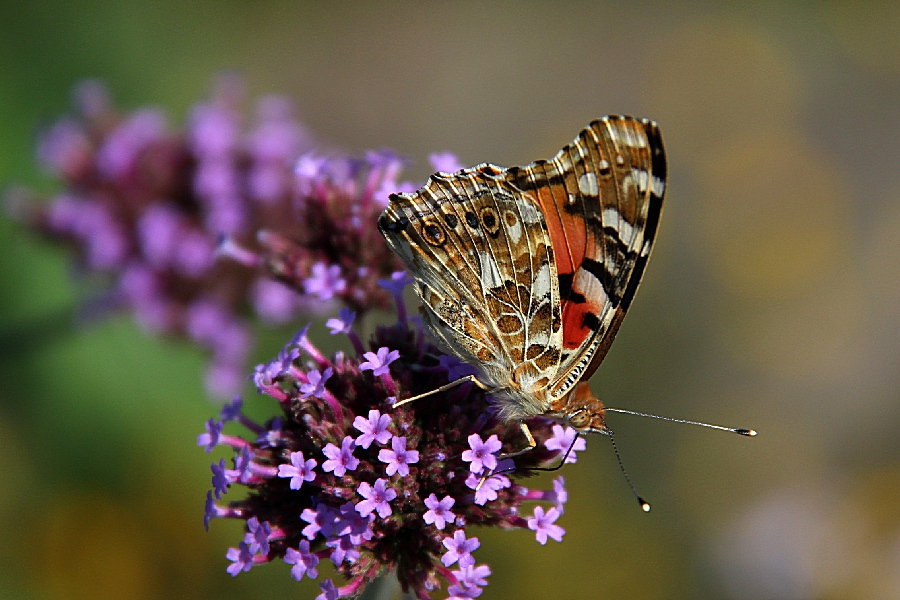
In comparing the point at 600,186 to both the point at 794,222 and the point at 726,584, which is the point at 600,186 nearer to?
the point at 726,584

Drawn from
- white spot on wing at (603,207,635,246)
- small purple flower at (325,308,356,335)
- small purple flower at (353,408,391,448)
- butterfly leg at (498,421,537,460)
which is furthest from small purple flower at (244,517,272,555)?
white spot on wing at (603,207,635,246)

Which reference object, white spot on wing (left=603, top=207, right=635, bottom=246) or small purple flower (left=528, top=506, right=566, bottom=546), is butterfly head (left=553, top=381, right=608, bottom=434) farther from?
white spot on wing (left=603, top=207, right=635, bottom=246)

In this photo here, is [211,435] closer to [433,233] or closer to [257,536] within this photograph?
[257,536]

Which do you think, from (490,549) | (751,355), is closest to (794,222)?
(751,355)

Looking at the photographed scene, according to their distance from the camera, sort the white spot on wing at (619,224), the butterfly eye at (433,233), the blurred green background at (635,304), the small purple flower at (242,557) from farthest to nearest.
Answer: the blurred green background at (635,304)
the butterfly eye at (433,233)
the white spot on wing at (619,224)
the small purple flower at (242,557)

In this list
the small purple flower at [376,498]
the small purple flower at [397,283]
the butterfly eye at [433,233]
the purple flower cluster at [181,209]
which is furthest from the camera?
the purple flower cluster at [181,209]

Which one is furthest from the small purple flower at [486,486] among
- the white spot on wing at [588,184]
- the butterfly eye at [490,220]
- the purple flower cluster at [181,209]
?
the purple flower cluster at [181,209]

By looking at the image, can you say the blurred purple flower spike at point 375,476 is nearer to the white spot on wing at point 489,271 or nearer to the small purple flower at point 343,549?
the small purple flower at point 343,549

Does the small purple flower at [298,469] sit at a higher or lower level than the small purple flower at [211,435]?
lower
